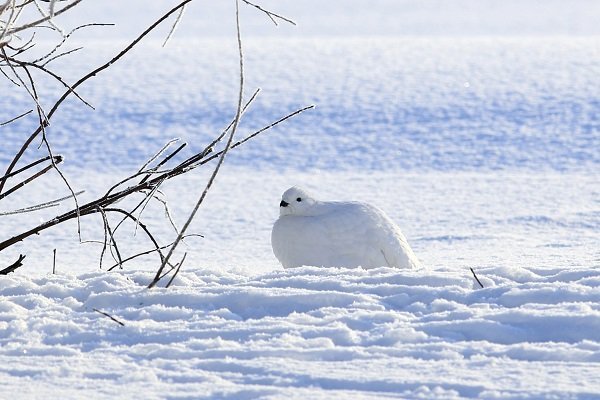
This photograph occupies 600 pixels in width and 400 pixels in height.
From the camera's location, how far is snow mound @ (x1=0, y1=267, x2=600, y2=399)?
7.40 feet

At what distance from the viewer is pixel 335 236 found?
4.17m

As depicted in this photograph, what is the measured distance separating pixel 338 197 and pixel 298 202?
446cm

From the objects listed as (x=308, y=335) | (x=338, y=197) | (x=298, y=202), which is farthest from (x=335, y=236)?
(x=338, y=197)

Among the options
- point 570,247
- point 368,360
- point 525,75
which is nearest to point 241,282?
point 368,360

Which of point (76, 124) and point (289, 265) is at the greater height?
point (76, 124)

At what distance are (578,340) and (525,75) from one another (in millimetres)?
11165

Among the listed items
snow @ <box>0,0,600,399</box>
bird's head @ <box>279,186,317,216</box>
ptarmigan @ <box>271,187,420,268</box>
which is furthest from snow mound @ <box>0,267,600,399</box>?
bird's head @ <box>279,186,317,216</box>

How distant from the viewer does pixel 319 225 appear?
420 cm

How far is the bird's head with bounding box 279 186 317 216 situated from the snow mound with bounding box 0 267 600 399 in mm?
1005

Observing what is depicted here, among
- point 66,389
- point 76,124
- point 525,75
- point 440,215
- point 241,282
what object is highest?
point 525,75

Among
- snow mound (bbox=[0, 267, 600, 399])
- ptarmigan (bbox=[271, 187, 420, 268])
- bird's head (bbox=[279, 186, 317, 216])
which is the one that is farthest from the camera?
bird's head (bbox=[279, 186, 317, 216])

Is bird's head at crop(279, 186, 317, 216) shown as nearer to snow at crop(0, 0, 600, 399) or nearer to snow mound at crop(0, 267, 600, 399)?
snow at crop(0, 0, 600, 399)

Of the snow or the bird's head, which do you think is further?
the bird's head

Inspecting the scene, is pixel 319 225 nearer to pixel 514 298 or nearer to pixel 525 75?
pixel 514 298
